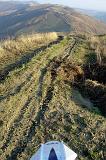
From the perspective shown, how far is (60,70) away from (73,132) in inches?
245

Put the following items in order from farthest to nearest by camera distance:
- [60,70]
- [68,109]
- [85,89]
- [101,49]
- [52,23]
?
[52,23] < [101,49] < [60,70] < [85,89] < [68,109]

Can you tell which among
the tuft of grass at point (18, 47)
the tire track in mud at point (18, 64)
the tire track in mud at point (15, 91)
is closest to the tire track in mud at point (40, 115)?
the tire track in mud at point (15, 91)

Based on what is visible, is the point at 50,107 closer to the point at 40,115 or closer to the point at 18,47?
the point at 40,115

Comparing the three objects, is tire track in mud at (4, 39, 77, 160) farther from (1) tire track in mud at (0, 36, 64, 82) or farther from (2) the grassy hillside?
(1) tire track in mud at (0, 36, 64, 82)

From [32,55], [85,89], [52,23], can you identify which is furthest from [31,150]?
[52,23]

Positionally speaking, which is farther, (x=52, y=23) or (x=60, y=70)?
(x=52, y=23)

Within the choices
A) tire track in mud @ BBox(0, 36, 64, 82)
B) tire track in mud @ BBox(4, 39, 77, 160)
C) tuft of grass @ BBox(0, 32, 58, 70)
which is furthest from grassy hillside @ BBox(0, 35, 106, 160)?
tuft of grass @ BBox(0, 32, 58, 70)

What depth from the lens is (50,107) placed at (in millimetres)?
13078

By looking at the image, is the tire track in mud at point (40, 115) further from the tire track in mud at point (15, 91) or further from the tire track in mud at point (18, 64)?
the tire track in mud at point (18, 64)

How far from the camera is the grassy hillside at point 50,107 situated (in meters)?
10.6

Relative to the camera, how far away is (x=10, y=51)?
19.9 metres

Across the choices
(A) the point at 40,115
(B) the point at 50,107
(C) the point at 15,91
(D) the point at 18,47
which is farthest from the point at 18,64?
(A) the point at 40,115

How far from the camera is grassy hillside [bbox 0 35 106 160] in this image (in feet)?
34.7

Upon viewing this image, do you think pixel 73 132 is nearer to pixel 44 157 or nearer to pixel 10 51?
pixel 44 157
